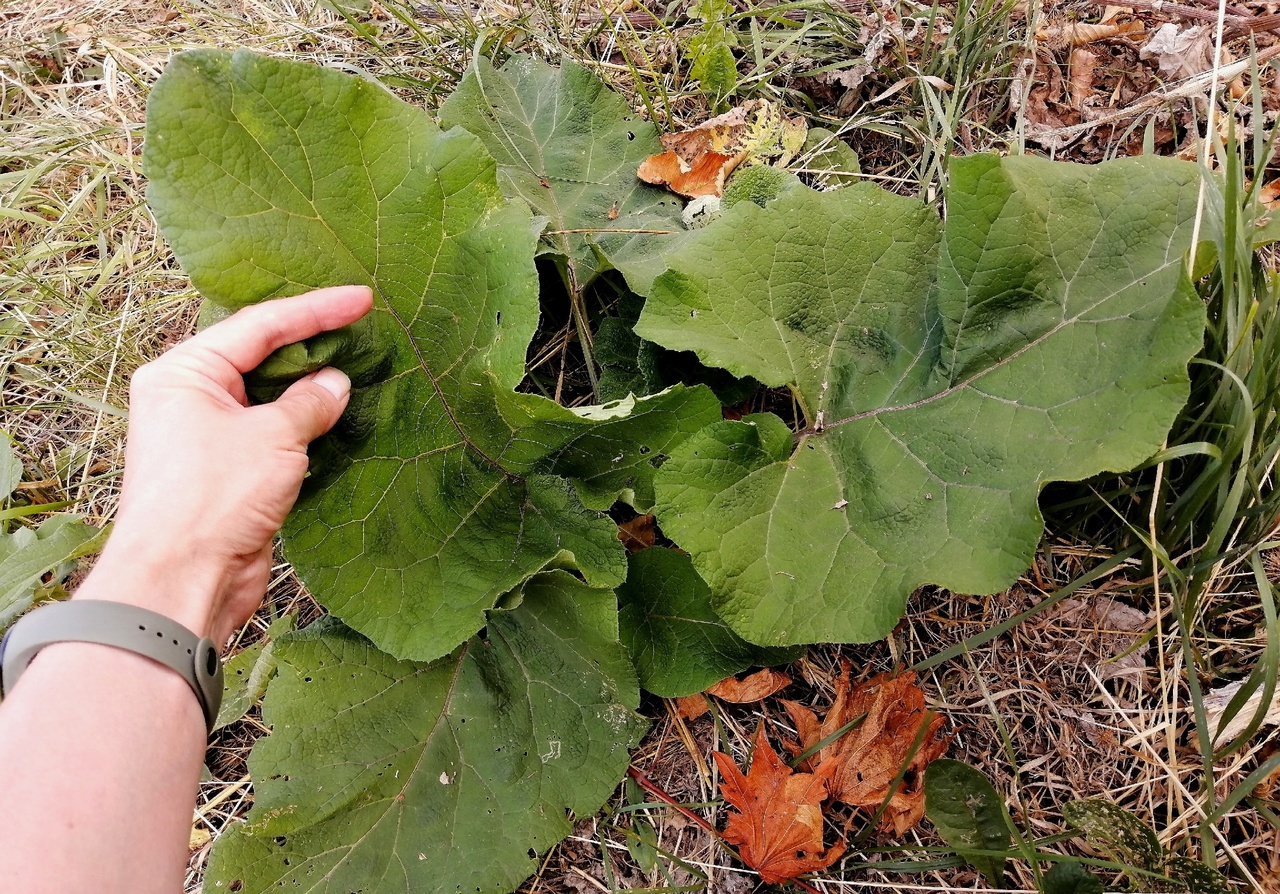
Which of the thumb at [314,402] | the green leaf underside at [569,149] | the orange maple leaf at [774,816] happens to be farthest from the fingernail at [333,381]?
the orange maple leaf at [774,816]

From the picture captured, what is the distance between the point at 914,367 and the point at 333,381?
1.37 meters

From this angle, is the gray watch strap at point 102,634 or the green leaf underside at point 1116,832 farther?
Answer: the green leaf underside at point 1116,832

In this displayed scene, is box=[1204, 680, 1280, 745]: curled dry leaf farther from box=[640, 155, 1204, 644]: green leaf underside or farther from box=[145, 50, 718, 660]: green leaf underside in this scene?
box=[145, 50, 718, 660]: green leaf underside

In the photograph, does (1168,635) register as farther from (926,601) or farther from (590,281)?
(590,281)

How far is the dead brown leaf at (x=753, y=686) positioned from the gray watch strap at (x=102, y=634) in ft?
4.08

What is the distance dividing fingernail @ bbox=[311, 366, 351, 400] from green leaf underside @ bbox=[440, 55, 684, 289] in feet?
2.28

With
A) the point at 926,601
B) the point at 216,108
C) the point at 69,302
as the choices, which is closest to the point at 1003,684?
the point at 926,601

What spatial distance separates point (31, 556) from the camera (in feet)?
7.89

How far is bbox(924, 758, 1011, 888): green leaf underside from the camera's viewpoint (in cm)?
192

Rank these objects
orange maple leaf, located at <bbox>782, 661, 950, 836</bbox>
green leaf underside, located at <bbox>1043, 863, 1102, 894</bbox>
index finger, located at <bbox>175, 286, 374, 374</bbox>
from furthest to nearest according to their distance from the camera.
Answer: orange maple leaf, located at <bbox>782, 661, 950, 836</bbox> < green leaf underside, located at <bbox>1043, 863, 1102, 894</bbox> < index finger, located at <bbox>175, 286, 374, 374</bbox>

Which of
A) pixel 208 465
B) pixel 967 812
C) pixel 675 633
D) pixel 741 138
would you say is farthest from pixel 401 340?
pixel 967 812

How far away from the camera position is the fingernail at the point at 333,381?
1.87 metres

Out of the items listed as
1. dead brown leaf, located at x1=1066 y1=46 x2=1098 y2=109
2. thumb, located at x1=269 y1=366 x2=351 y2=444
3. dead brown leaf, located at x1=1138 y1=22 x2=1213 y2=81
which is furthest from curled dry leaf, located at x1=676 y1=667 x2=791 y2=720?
dead brown leaf, located at x1=1138 y1=22 x2=1213 y2=81

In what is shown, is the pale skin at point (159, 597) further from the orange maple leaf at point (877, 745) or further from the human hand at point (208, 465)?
the orange maple leaf at point (877, 745)
